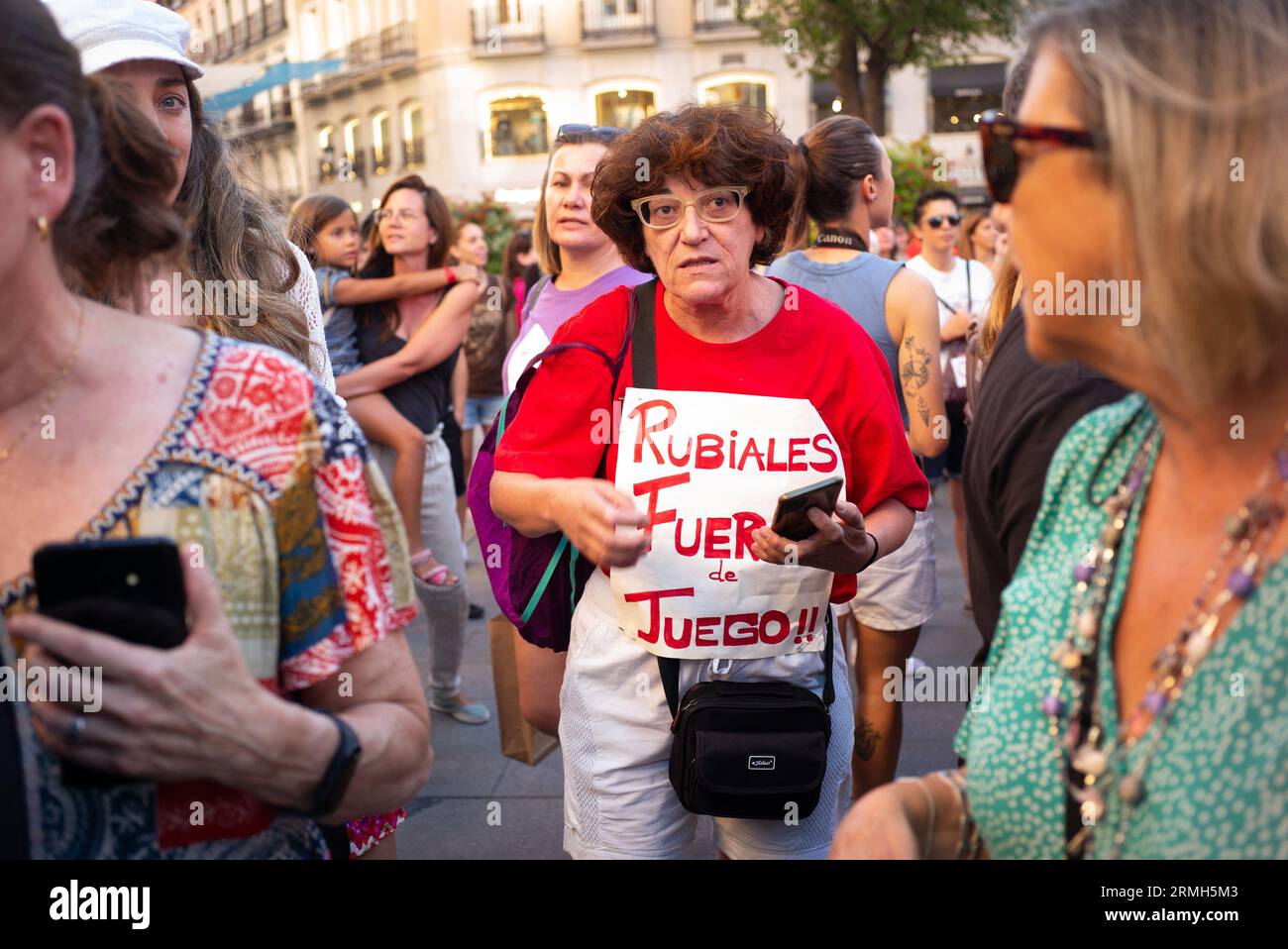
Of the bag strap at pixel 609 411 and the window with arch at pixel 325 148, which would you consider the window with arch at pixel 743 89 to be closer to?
the window with arch at pixel 325 148

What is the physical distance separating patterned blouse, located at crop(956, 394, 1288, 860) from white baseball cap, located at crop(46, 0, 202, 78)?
5.87 feet

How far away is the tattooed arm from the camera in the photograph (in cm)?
407

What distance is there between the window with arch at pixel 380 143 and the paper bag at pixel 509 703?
40.4 metres

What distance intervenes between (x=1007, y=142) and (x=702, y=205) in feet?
4.29

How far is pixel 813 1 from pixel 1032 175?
81.8 feet

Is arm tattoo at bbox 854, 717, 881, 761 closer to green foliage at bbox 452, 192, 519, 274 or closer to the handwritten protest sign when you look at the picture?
the handwritten protest sign

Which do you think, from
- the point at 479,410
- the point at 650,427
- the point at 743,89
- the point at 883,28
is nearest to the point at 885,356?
the point at 650,427

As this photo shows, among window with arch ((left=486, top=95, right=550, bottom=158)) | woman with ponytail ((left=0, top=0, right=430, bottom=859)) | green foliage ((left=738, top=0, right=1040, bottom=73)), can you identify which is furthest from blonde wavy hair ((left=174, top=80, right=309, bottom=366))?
window with arch ((left=486, top=95, right=550, bottom=158))

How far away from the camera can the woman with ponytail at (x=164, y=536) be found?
136 centimetres

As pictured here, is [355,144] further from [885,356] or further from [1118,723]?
[1118,723]

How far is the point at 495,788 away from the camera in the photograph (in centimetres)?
474

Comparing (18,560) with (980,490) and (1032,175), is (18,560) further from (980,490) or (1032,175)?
(980,490)

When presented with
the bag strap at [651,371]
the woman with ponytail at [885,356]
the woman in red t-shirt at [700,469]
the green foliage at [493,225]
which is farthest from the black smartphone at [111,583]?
the green foliage at [493,225]
